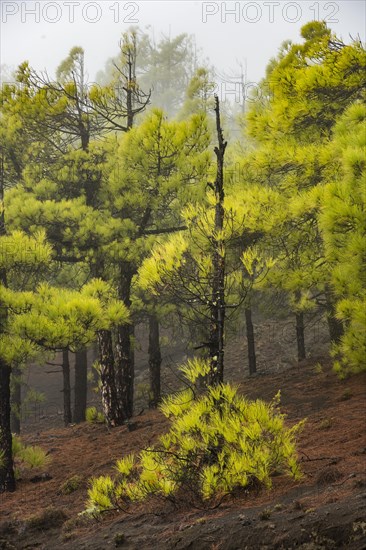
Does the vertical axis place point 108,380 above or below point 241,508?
above

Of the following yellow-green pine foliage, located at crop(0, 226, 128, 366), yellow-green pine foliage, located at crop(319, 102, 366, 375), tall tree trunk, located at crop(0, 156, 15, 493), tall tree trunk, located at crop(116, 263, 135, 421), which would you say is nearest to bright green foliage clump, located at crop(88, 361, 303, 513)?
yellow-green pine foliage, located at crop(0, 226, 128, 366)

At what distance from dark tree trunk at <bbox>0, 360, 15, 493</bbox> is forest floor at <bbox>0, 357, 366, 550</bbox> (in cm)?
23

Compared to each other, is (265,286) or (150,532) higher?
(265,286)

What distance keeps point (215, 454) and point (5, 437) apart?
12.6 ft

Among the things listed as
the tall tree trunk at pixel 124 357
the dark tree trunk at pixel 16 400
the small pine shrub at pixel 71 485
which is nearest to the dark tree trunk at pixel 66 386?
the dark tree trunk at pixel 16 400

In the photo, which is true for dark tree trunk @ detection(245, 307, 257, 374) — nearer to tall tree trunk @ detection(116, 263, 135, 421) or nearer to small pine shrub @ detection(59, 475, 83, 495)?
tall tree trunk @ detection(116, 263, 135, 421)

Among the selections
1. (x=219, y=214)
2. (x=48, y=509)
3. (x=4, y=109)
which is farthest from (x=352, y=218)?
(x=4, y=109)

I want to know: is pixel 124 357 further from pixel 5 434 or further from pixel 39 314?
pixel 39 314

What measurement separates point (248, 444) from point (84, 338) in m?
2.91

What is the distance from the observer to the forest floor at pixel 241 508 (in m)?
3.44

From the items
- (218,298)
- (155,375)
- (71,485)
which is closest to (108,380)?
(155,375)

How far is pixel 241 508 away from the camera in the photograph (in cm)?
421

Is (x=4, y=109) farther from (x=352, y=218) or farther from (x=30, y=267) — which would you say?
(x=352, y=218)

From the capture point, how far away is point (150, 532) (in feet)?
14.1
